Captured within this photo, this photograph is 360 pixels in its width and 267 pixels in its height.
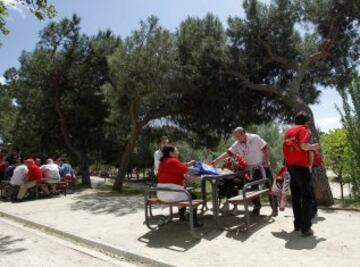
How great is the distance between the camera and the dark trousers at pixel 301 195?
636cm

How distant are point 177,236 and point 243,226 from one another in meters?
1.12

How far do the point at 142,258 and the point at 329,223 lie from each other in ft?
10.8

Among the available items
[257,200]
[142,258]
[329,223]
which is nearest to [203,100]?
[257,200]

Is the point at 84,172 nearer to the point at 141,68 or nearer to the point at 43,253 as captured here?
the point at 141,68

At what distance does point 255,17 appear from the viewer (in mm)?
12742

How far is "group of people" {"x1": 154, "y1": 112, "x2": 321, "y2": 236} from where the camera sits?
6.43m

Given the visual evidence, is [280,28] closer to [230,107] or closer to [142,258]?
[230,107]

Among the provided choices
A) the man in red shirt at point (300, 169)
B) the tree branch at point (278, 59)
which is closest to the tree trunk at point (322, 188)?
the man in red shirt at point (300, 169)

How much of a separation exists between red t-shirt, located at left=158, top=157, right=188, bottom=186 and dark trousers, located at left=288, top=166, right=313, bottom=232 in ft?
5.79

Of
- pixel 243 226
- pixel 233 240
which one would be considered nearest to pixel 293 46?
pixel 243 226

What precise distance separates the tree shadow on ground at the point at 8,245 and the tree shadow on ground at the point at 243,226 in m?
3.45

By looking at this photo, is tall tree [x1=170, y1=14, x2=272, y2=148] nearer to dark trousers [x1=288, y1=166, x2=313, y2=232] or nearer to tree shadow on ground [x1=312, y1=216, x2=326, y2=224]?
tree shadow on ground [x1=312, y1=216, x2=326, y2=224]

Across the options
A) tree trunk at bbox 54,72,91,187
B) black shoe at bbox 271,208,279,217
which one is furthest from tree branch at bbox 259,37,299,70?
tree trunk at bbox 54,72,91,187

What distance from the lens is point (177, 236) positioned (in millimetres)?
7117
